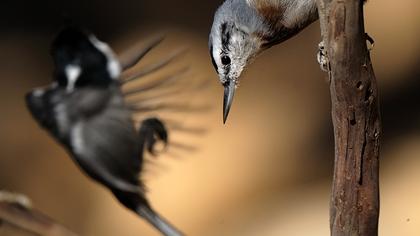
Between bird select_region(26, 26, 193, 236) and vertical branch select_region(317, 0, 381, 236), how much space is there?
1.79ft

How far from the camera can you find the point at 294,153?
3.71 metres

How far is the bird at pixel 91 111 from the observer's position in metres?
2.38

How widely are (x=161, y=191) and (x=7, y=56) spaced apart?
86 cm

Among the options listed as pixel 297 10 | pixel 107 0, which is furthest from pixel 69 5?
pixel 297 10

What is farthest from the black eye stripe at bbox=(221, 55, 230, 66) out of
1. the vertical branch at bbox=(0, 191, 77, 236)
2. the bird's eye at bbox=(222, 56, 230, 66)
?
the vertical branch at bbox=(0, 191, 77, 236)

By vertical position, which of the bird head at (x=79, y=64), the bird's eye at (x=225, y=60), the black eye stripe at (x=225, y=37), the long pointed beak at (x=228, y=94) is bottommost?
the bird head at (x=79, y=64)

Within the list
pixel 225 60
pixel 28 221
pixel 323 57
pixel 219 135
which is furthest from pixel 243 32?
pixel 28 221

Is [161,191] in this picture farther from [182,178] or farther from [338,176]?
[338,176]

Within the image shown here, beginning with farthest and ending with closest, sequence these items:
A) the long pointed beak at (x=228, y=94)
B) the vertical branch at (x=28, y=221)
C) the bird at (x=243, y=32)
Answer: the long pointed beak at (x=228, y=94) < the bird at (x=243, y=32) < the vertical branch at (x=28, y=221)

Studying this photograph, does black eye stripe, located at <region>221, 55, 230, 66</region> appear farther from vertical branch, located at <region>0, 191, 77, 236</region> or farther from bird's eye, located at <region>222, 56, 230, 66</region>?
vertical branch, located at <region>0, 191, 77, 236</region>

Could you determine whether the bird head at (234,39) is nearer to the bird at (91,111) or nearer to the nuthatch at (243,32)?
the nuthatch at (243,32)

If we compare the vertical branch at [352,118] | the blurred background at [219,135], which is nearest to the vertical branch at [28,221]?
the vertical branch at [352,118]

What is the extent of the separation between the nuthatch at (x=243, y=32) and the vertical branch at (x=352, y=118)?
0.87 metres

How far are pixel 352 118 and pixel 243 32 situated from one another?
1.02 meters
